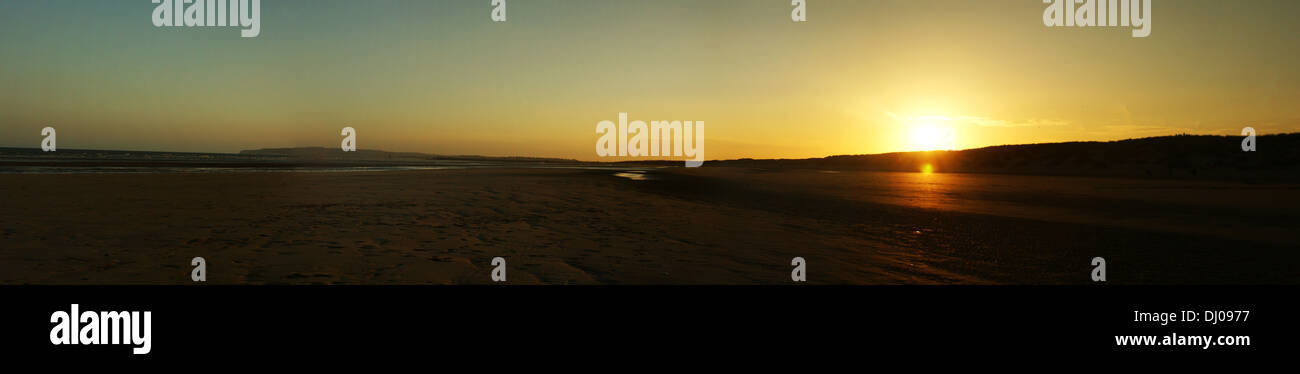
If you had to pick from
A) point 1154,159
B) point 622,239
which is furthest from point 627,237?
point 1154,159

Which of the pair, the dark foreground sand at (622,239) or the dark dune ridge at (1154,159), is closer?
the dark foreground sand at (622,239)

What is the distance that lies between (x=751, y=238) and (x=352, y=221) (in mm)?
7165

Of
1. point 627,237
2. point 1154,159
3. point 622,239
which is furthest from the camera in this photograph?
point 1154,159

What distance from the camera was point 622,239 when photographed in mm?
9000

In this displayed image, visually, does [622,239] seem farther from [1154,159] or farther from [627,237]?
[1154,159]

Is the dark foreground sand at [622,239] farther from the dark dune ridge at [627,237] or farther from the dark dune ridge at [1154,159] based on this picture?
the dark dune ridge at [1154,159]

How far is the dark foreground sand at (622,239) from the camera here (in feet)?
20.9

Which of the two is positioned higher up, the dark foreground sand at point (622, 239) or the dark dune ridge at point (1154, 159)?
the dark dune ridge at point (1154, 159)

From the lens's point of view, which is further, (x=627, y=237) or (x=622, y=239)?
(x=627, y=237)

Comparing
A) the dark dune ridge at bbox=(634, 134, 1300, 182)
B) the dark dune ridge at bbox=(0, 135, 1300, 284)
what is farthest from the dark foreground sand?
the dark dune ridge at bbox=(634, 134, 1300, 182)

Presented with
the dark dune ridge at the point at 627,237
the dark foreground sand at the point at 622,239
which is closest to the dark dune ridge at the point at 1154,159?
the dark dune ridge at the point at 627,237

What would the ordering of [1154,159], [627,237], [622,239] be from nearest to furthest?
[622,239]
[627,237]
[1154,159]

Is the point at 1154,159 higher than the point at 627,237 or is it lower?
higher
